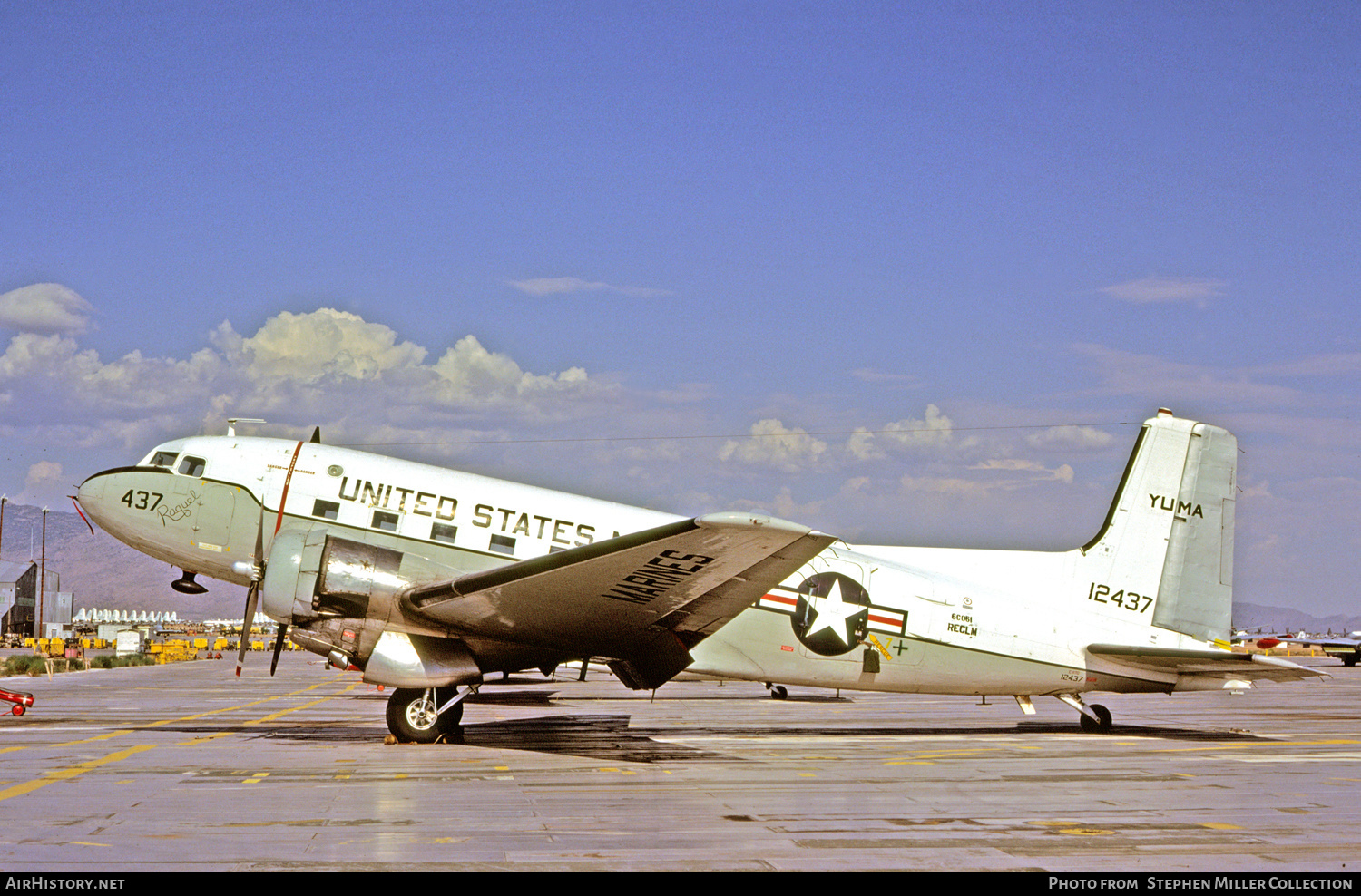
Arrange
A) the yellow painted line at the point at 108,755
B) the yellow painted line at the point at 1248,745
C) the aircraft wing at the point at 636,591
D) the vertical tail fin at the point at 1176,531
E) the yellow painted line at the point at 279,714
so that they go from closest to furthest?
1. the yellow painted line at the point at 108,755
2. the aircraft wing at the point at 636,591
3. the yellow painted line at the point at 1248,745
4. the vertical tail fin at the point at 1176,531
5. the yellow painted line at the point at 279,714

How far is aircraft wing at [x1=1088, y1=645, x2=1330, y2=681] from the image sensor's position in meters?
17.1

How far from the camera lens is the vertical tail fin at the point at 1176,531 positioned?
19734 millimetres

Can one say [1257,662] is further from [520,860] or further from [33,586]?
[33,586]

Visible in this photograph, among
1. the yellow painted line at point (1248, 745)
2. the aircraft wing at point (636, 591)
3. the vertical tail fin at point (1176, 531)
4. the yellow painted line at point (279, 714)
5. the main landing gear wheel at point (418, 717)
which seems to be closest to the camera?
the aircraft wing at point (636, 591)

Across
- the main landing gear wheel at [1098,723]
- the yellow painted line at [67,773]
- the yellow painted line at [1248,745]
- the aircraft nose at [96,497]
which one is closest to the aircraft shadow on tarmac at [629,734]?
the main landing gear wheel at [1098,723]

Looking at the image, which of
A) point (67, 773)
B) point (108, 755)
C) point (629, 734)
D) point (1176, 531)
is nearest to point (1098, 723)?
point (1176, 531)

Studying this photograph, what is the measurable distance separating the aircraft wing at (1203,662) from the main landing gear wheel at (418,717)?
11083mm

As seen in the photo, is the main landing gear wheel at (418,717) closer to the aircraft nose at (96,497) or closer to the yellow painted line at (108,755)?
the yellow painted line at (108,755)

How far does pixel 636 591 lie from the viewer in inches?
590

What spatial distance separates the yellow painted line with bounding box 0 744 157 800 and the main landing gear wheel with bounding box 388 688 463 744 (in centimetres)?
354

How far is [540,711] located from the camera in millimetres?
24672

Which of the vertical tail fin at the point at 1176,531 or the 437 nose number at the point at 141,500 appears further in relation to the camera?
the vertical tail fin at the point at 1176,531

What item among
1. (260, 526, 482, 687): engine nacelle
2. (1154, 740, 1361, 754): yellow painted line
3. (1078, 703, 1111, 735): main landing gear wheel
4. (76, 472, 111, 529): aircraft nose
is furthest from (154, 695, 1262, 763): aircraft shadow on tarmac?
(76, 472, 111, 529): aircraft nose

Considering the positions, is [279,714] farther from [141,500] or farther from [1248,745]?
Result: [1248,745]
